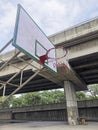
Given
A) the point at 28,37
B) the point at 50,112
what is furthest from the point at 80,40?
the point at 50,112

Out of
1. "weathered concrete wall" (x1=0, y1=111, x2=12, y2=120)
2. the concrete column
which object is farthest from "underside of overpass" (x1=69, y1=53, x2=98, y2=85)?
"weathered concrete wall" (x1=0, y1=111, x2=12, y2=120)

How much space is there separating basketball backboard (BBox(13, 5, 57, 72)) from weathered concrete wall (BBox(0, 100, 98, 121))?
19.5m

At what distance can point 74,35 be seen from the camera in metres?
15.0

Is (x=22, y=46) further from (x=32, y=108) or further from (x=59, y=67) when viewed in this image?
(x=32, y=108)

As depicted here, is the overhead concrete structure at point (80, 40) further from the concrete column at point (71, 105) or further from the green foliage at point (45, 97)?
the green foliage at point (45, 97)

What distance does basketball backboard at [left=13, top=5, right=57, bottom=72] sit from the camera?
7.20 meters

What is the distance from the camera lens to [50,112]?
102 ft

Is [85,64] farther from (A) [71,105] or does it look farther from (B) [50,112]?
(B) [50,112]

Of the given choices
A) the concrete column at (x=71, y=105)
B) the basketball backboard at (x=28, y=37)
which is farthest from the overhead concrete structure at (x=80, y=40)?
the basketball backboard at (x=28, y=37)

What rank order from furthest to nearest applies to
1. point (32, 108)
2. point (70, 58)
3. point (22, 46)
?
point (32, 108) < point (70, 58) < point (22, 46)

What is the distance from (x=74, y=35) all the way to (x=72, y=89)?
8.11m

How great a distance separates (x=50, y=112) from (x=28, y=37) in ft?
82.1

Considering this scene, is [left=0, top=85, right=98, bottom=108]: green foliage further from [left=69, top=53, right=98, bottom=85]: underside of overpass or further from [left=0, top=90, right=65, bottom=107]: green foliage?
[left=69, top=53, right=98, bottom=85]: underside of overpass

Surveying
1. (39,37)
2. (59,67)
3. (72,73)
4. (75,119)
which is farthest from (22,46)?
(75,119)
